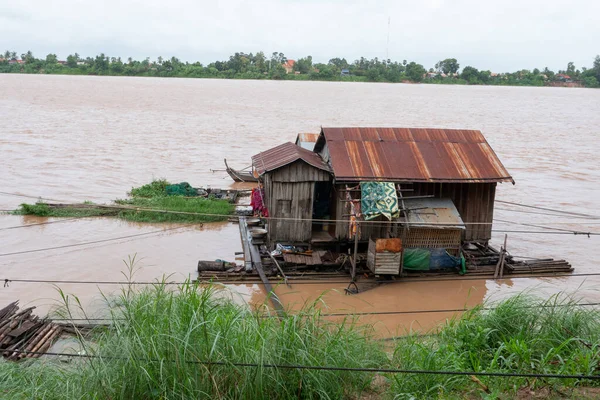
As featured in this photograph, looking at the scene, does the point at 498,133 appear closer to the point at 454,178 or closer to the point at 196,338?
the point at 454,178

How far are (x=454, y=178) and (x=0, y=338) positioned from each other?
9.86m

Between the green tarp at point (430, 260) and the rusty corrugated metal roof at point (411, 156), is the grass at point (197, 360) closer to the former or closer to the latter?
the green tarp at point (430, 260)

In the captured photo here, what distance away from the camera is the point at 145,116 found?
4678 cm

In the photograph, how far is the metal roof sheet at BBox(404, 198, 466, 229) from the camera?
42.4 feet

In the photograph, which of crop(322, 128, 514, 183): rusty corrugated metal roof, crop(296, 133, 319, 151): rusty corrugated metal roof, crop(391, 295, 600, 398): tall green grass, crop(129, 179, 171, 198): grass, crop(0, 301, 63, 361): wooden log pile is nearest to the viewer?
crop(391, 295, 600, 398): tall green grass

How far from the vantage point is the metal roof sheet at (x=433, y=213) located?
12.9m

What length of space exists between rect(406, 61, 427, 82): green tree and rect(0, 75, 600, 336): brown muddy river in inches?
1748

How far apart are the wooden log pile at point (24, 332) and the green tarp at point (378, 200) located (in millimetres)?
6592

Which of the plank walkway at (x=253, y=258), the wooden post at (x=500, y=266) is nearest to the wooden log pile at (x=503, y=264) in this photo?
the wooden post at (x=500, y=266)

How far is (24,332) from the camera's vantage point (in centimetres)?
933

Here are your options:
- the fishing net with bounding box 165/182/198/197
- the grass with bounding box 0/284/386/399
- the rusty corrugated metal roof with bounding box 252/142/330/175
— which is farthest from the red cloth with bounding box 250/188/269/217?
the grass with bounding box 0/284/386/399

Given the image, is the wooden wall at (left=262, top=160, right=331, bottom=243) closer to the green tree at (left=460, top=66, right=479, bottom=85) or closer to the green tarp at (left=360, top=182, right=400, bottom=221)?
→ the green tarp at (left=360, top=182, right=400, bottom=221)

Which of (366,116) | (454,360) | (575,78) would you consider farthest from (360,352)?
(575,78)

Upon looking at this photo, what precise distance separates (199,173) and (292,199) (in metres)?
13.2
